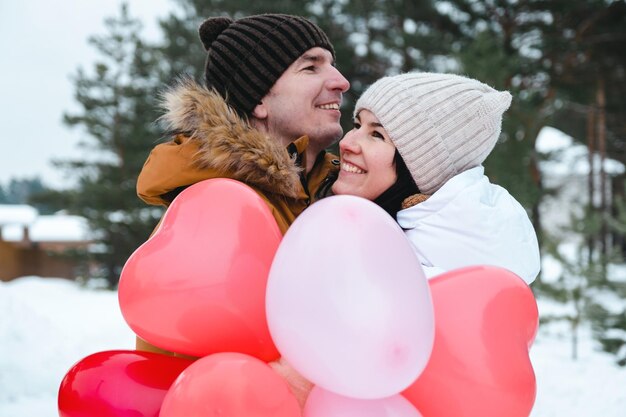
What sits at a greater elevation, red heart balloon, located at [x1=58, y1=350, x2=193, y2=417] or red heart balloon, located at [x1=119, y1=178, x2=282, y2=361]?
red heart balloon, located at [x1=119, y1=178, x2=282, y2=361]

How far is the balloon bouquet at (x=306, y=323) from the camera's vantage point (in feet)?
3.24

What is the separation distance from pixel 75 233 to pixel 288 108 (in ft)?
88.4

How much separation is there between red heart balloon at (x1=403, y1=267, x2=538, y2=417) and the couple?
19 centimetres

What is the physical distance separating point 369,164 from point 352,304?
0.76 m

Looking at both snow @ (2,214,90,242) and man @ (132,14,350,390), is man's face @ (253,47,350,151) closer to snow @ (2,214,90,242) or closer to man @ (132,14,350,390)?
man @ (132,14,350,390)

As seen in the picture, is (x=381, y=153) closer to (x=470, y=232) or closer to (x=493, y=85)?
(x=470, y=232)

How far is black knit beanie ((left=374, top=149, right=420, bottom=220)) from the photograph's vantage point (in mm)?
1676

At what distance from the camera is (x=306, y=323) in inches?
39.1

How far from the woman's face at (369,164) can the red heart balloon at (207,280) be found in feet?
1.75

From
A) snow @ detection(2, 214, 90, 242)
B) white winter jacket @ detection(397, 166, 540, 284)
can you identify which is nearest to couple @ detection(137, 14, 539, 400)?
white winter jacket @ detection(397, 166, 540, 284)

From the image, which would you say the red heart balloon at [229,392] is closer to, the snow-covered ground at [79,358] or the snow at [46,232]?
the snow-covered ground at [79,358]

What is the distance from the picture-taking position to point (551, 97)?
12.0m

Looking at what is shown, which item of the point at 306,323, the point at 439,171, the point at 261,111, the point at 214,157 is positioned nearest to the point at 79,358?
the point at 261,111

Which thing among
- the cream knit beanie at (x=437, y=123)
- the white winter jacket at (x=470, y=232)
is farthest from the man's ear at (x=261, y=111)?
the white winter jacket at (x=470, y=232)
